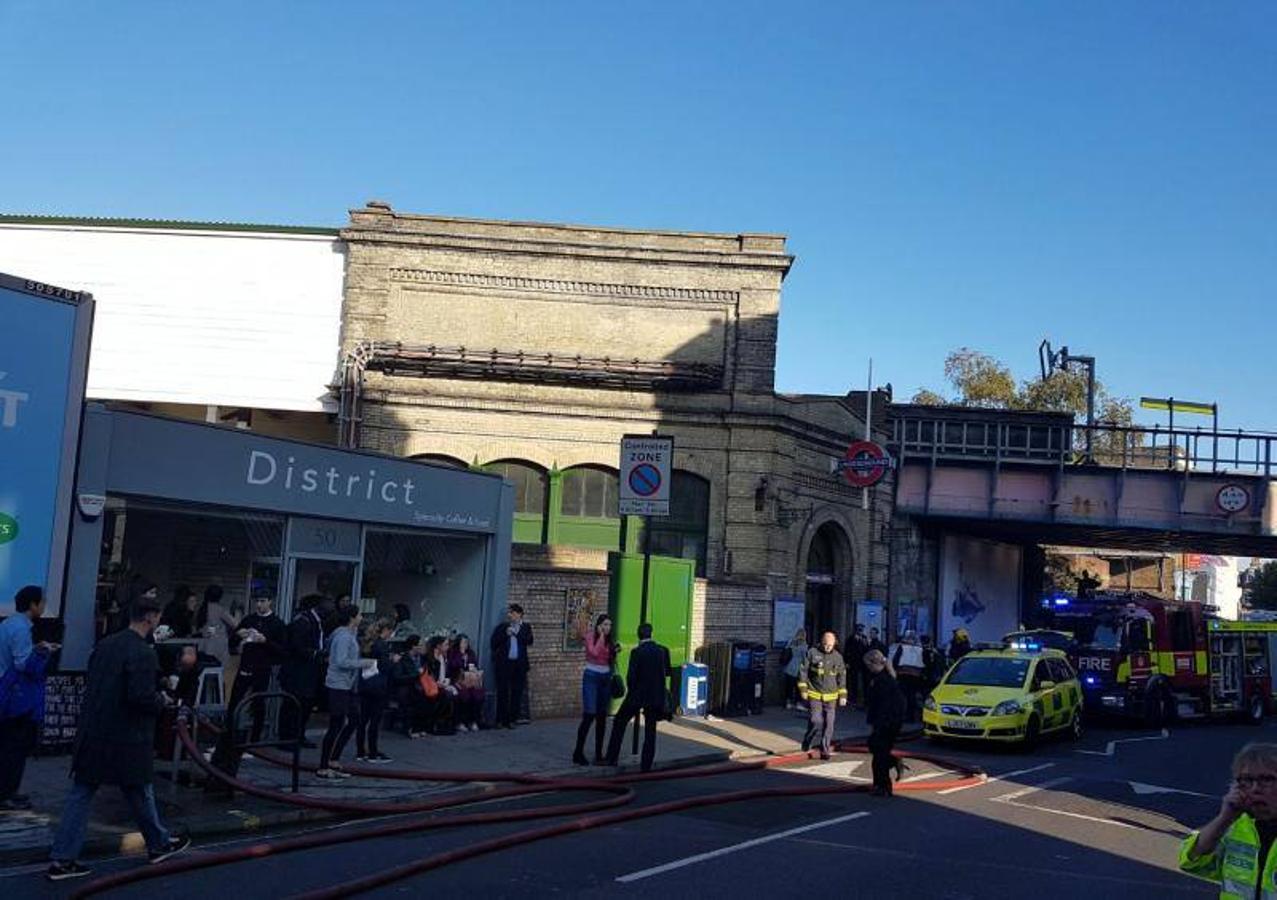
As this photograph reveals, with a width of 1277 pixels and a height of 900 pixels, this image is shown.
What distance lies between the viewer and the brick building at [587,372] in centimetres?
2706

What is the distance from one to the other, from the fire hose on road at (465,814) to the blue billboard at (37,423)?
265cm

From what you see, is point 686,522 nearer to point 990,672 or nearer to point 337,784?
point 990,672

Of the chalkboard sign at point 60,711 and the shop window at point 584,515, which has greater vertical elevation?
the shop window at point 584,515

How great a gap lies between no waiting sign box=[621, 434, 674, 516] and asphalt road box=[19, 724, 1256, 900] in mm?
3537

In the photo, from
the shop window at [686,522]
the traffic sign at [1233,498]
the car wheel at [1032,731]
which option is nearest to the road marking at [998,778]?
the car wheel at [1032,731]

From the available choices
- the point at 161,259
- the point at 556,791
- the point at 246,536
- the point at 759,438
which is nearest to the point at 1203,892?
the point at 556,791

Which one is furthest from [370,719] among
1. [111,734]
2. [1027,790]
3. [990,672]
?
[990,672]

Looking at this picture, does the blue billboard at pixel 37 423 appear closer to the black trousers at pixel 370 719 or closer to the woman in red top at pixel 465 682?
A: the black trousers at pixel 370 719

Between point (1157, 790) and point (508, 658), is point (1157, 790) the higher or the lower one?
the lower one

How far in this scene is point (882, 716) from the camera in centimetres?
1375

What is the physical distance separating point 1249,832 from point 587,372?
2330 cm

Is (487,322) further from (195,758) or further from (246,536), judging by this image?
(195,758)

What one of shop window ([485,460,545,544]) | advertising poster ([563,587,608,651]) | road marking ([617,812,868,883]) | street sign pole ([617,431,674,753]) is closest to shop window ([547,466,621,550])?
shop window ([485,460,545,544])

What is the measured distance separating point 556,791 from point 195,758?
177 inches
